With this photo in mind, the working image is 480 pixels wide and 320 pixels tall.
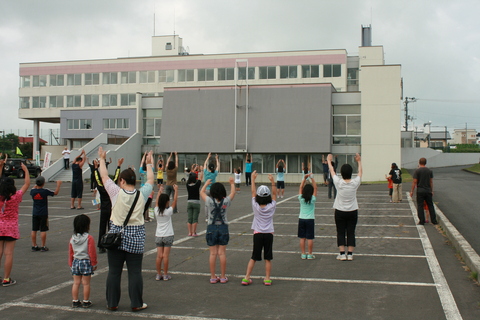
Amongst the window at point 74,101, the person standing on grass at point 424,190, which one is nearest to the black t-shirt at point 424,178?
the person standing on grass at point 424,190

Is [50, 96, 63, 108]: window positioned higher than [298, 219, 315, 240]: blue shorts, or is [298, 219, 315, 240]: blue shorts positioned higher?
[50, 96, 63, 108]: window

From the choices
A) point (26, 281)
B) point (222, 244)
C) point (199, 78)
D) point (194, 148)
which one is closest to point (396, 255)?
point (222, 244)

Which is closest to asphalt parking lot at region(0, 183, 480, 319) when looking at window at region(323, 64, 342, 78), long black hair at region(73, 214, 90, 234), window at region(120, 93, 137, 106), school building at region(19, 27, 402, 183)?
long black hair at region(73, 214, 90, 234)

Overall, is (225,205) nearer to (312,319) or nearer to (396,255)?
(312,319)

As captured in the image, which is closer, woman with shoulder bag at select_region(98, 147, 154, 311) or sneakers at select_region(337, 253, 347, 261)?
woman with shoulder bag at select_region(98, 147, 154, 311)

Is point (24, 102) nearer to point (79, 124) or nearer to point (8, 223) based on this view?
point (79, 124)

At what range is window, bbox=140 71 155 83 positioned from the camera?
6131 cm

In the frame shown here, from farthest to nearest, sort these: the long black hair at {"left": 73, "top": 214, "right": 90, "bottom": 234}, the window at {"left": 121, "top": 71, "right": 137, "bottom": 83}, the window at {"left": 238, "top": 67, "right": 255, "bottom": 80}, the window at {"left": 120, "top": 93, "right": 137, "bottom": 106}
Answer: the window at {"left": 121, "top": 71, "right": 137, "bottom": 83} < the window at {"left": 120, "top": 93, "right": 137, "bottom": 106} < the window at {"left": 238, "top": 67, "right": 255, "bottom": 80} < the long black hair at {"left": 73, "top": 214, "right": 90, "bottom": 234}

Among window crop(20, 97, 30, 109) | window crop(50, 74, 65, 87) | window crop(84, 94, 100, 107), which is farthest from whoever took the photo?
window crop(20, 97, 30, 109)

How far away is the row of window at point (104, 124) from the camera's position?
52812mm

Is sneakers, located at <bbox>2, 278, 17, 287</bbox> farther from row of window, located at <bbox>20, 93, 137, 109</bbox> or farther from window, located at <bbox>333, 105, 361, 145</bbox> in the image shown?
row of window, located at <bbox>20, 93, 137, 109</bbox>

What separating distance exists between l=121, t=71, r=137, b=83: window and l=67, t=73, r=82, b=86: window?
6397 mm

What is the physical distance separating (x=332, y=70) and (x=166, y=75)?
21.2m

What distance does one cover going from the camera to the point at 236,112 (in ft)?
137
